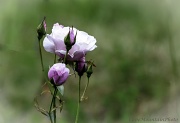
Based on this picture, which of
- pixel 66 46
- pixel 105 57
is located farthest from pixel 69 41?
pixel 105 57

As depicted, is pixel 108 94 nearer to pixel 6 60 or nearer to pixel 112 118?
pixel 112 118

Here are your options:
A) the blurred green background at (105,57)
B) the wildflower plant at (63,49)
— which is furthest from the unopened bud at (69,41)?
the blurred green background at (105,57)

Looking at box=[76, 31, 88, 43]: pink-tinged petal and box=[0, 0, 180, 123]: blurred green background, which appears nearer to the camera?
box=[76, 31, 88, 43]: pink-tinged petal

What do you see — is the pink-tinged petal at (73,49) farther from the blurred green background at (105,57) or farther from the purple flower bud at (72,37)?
the blurred green background at (105,57)

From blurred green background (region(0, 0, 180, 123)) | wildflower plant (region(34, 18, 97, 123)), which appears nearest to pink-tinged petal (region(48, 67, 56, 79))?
wildflower plant (region(34, 18, 97, 123))

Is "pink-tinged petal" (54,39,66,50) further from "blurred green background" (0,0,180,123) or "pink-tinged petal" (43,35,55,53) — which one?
"blurred green background" (0,0,180,123)

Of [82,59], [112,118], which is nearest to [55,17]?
[112,118]
